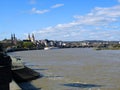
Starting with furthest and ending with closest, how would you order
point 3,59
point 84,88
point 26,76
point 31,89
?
point 26,76 → point 84,88 → point 31,89 → point 3,59

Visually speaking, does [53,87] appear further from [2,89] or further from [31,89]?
[2,89]

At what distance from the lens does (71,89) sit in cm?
2319

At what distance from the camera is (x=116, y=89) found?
23609 millimetres

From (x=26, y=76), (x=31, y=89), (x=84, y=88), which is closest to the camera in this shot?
(x=31, y=89)

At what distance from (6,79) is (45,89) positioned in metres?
20.0

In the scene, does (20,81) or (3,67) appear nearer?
(3,67)

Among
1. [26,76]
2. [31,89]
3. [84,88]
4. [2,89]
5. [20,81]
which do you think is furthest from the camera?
[26,76]

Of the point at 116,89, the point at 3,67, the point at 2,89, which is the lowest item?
the point at 116,89

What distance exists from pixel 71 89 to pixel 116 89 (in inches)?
128

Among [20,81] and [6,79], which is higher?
[6,79]

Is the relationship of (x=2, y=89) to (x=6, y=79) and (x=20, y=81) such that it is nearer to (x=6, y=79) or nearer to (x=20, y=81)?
(x=6, y=79)

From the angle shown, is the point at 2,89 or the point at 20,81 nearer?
the point at 2,89

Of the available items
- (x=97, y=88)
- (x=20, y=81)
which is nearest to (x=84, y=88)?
(x=97, y=88)

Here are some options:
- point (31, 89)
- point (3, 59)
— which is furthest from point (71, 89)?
point (3, 59)
